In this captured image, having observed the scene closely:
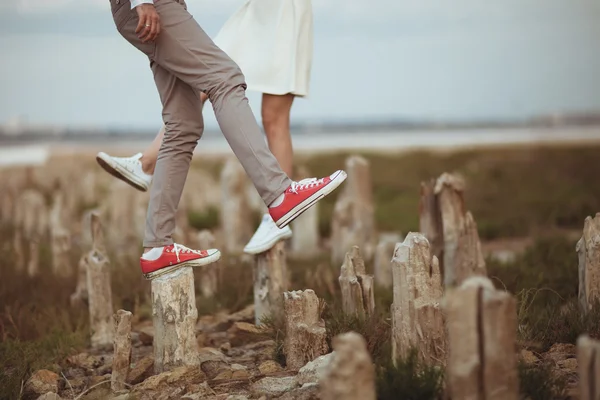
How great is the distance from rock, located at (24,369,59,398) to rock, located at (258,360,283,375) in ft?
2.69

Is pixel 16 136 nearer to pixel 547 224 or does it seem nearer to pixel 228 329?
pixel 547 224

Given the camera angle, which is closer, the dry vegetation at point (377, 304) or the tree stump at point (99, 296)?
the dry vegetation at point (377, 304)

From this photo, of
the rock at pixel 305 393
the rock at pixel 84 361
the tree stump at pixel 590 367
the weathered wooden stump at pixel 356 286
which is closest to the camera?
the tree stump at pixel 590 367

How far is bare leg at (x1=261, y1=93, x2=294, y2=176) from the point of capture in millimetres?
4586

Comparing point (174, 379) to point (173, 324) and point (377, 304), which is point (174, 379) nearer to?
point (173, 324)

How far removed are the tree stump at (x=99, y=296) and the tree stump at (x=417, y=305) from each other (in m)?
1.81

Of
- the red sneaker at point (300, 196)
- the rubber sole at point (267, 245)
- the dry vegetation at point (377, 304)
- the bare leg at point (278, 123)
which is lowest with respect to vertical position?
the dry vegetation at point (377, 304)

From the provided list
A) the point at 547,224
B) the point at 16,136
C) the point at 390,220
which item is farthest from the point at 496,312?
the point at 16,136

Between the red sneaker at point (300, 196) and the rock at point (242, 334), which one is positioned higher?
the red sneaker at point (300, 196)

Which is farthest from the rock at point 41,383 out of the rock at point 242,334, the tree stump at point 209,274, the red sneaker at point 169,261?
the tree stump at point 209,274

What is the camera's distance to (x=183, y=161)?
399 cm

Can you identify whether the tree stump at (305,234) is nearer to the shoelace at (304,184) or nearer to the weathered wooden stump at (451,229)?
the weathered wooden stump at (451,229)

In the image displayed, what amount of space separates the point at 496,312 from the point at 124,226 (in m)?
6.74

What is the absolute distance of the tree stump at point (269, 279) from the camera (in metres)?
4.63
